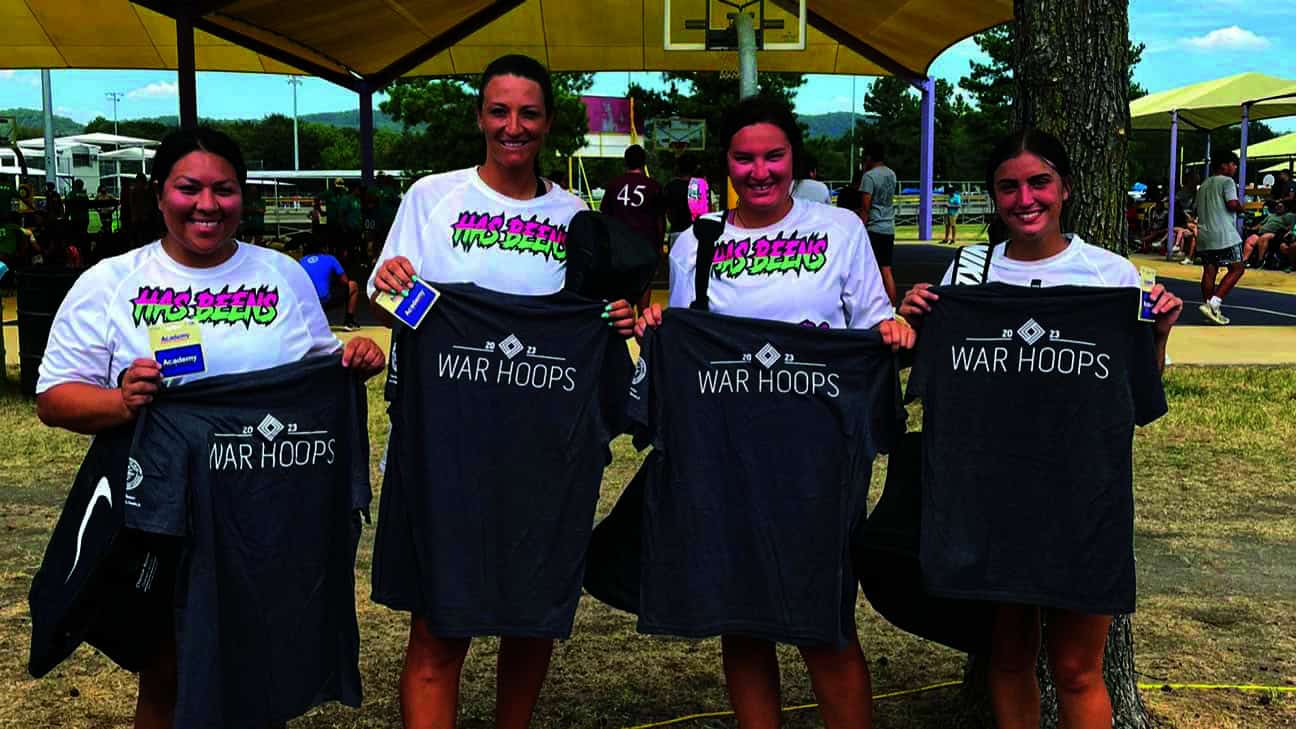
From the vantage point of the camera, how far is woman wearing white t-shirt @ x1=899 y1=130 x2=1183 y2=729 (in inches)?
113

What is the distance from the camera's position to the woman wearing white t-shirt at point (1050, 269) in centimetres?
288

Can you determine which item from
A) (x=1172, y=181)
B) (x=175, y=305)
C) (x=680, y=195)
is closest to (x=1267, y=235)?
(x=1172, y=181)

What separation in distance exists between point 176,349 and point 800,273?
4.78ft

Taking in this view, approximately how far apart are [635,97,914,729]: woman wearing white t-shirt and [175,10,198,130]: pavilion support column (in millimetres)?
12708

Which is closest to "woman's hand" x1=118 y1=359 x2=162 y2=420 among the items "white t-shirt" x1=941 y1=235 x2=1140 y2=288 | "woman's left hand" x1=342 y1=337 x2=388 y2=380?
"woman's left hand" x1=342 y1=337 x2=388 y2=380

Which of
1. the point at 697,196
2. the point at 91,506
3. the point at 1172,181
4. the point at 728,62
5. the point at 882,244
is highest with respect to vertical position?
the point at 728,62

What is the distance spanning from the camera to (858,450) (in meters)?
2.98

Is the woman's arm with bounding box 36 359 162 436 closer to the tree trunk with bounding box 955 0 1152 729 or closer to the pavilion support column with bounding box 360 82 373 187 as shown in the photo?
the tree trunk with bounding box 955 0 1152 729

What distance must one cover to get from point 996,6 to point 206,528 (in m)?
16.8

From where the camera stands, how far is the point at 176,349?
264 centimetres

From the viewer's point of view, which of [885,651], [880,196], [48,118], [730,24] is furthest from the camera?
[48,118]

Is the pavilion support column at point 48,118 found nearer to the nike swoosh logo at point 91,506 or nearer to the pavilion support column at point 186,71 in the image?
the pavilion support column at point 186,71

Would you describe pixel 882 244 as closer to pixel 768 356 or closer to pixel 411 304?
pixel 768 356

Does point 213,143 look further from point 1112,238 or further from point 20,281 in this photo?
point 20,281
